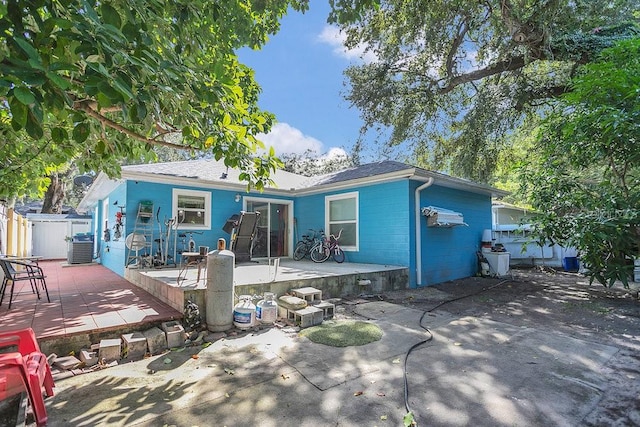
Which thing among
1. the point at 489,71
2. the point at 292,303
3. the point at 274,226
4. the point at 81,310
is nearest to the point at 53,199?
the point at 274,226

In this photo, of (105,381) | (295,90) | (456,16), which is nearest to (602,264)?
(105,381)

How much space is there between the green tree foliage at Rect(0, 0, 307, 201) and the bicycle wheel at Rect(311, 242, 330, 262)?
555cm

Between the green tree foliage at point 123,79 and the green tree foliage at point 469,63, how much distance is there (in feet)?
16.5

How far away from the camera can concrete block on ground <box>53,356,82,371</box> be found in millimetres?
3225

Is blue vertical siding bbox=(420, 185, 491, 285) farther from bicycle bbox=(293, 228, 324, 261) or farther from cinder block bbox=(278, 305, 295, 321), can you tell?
cinder block bbox=(278, 305, 295, 321)

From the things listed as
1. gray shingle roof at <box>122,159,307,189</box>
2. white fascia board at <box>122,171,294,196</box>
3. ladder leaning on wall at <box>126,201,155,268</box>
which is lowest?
ladder leaning on wall at <box>126,201,155,268</box>

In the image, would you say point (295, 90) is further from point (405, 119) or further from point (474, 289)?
point (474, 289)

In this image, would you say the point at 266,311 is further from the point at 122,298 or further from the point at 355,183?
the point at 355,183

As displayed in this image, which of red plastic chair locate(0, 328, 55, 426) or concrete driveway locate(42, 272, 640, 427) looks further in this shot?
concrete driveway locate(42, 272, 640, 427)

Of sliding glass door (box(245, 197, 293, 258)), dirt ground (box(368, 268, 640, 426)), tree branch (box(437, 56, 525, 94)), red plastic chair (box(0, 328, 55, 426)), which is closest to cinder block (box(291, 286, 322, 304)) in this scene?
dirt ground (box(368, 268, 640, 426))

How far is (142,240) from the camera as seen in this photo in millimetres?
7457

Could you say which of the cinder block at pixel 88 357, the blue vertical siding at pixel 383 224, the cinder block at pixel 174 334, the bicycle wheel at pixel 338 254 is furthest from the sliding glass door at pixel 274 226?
the cinder block at pixel 88 357

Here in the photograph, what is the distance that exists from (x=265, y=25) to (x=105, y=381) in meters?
5.33

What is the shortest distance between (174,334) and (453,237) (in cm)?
755
